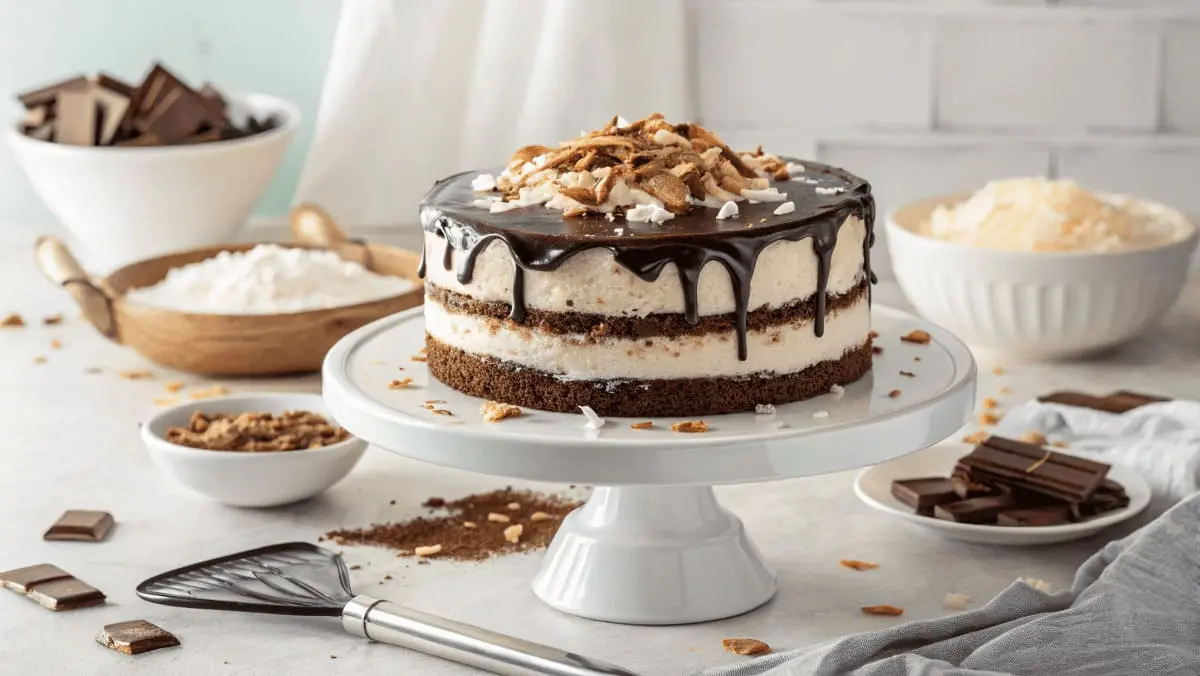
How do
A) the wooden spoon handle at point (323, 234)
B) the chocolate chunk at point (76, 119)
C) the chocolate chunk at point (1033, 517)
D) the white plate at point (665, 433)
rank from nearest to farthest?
the white plate at point (665, 433) < the chocolate chunk at point (1033, 517) < the wooden spoon handle at point (323, 234) < the chocolate chunk at point (76, 119)

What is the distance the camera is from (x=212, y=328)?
195 cm

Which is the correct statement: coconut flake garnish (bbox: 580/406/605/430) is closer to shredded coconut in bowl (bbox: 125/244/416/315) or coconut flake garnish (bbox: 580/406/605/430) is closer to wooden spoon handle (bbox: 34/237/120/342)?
shredded coconut in bowl (bbox: 125/244/416/315)

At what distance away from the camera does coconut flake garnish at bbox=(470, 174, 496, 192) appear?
1372mm

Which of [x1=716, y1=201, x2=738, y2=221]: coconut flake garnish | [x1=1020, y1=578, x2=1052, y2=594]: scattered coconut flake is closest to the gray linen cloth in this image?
[x1=1020, y1=578, x2=1052, y2=594]: scattered coconut flake

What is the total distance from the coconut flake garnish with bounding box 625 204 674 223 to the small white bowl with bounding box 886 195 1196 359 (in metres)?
0.87

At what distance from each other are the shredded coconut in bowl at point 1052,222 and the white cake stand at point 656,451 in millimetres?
556

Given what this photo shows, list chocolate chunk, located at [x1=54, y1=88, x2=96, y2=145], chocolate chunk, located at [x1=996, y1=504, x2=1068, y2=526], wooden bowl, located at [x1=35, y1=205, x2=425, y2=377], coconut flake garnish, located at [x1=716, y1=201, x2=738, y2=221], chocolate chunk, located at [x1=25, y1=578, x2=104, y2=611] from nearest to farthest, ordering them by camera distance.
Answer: coconut flake garnish, located at [x1=716, y1=201, x2=738, y2=221] → chocolate chunk, located at [x1=25, y1=578, x2=104, y2=611] → chocolate chunk, located at [x1=996, y1=504, x2=1068, y2=526] → wooden bowl, located at [x1=35, y1=205, x2=425, y2=377] → chocolate chunk, located at [x1=54, y1=88, x2=96, y2=145]

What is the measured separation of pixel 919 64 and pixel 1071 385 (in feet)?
2.40

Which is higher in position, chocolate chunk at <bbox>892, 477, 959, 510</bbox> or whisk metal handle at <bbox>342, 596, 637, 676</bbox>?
whisk metal handle at <bbox>342, 596, 637, 676</bbox>

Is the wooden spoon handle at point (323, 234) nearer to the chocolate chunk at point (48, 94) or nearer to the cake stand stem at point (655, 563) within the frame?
the chocolate chunk at point (48, 94)

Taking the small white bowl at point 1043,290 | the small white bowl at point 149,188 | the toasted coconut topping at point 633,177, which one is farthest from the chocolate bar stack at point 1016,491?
the small white bowl at point 149,188

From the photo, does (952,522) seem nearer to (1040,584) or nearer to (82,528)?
(1040,584)

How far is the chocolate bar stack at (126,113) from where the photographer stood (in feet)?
7.76

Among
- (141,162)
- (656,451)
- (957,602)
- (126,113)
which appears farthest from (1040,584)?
(126,113)
